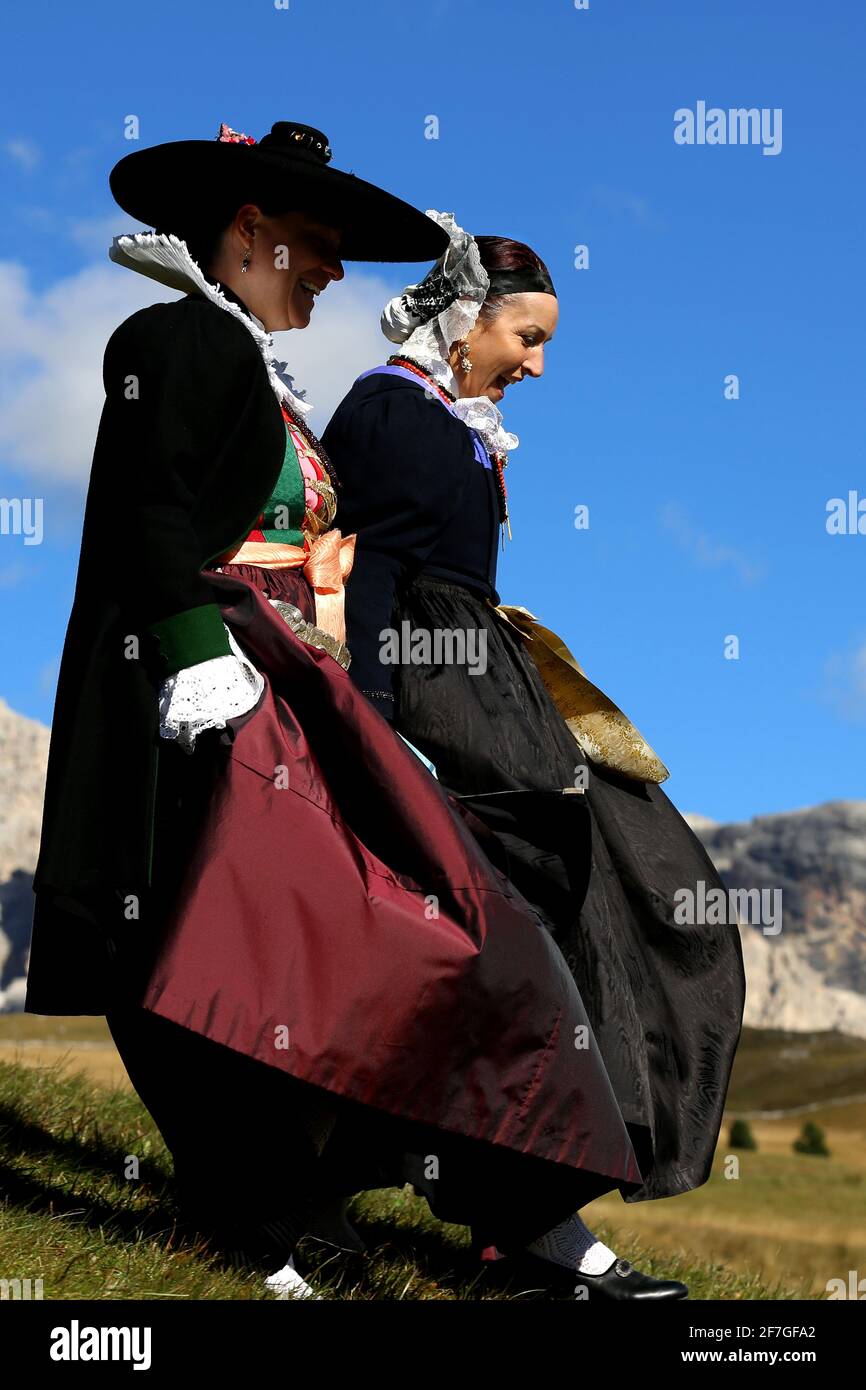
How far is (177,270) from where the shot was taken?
403cm

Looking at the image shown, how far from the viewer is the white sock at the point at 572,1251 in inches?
173

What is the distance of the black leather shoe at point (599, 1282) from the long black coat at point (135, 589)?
1.44 meters

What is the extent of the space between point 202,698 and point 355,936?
621 millimetres

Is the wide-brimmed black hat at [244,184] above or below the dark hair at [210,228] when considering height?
above

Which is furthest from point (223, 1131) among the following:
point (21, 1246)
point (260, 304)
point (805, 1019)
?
point (805, 1019)

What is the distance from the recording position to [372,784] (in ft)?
11.9

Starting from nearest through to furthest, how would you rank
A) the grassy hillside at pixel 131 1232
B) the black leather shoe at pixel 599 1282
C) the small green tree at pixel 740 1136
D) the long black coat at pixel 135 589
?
the long black coat at pixel 135 589
the grassy hillside at pixel 131 1232
the black leather shoe at pixel 599 1282
the small green tree at pixel 740 1136

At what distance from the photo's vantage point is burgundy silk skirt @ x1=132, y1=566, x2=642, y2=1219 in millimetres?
3395

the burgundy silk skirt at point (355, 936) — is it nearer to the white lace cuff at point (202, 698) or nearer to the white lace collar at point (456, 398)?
the white lace cuff at point (202, 698)

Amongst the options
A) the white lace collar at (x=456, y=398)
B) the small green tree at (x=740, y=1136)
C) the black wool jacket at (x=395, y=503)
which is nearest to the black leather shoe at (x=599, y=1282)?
the black wool jacket at (x=395, y=503)

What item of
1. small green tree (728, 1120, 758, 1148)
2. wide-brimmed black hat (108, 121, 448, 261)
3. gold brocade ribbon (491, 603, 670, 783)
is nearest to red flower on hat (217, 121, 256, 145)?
wide-brimmed black hat (108, 121, 448, 261)

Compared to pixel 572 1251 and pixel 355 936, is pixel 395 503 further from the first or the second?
pixel 572 1251

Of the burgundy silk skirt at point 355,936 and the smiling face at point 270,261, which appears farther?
the smiling face at point 270,261

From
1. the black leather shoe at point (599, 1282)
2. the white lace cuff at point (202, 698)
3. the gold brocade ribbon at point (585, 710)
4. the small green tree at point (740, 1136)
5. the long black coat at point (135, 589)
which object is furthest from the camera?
the small green tree at point (740, 1136)
